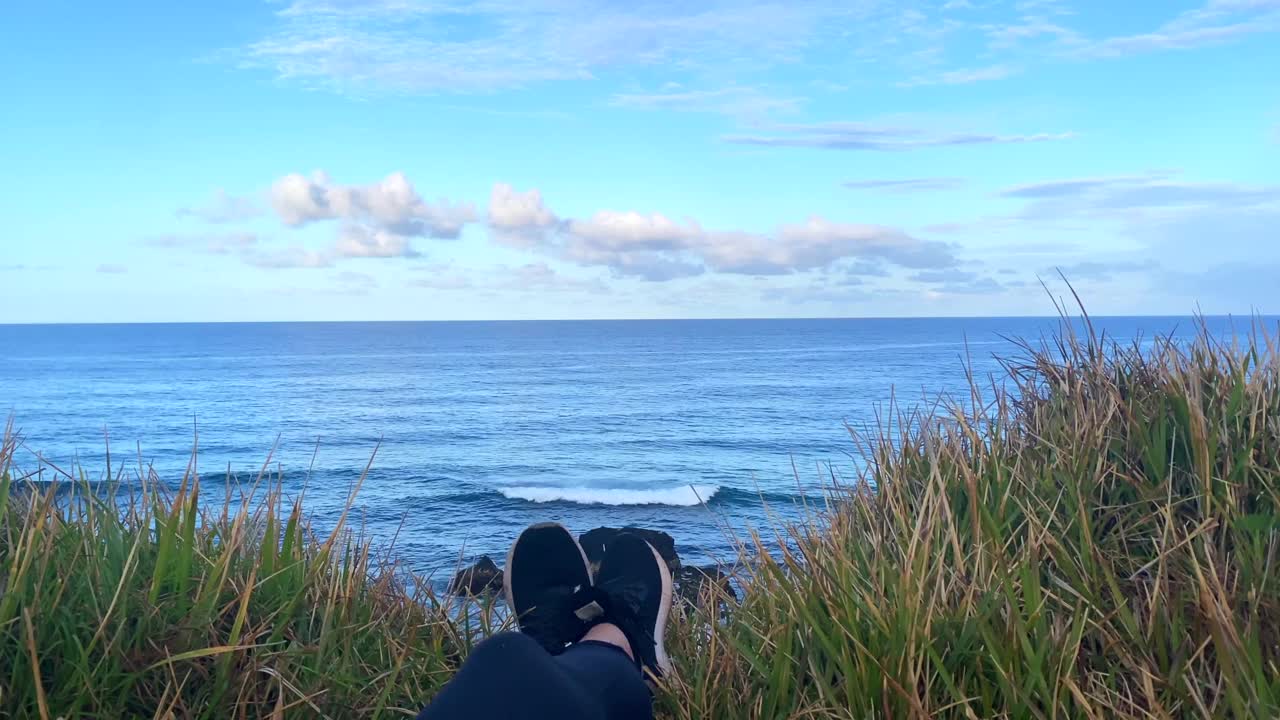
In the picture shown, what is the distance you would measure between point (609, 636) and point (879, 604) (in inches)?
38.7

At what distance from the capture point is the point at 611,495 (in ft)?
70.8

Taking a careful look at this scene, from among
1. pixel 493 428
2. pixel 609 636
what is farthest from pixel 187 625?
pixel 493 428

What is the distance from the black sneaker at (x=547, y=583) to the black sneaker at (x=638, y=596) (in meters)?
0.13

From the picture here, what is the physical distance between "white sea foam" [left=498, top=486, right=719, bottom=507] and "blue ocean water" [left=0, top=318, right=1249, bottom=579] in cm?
11

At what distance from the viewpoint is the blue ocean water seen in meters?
18.4

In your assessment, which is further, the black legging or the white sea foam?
the white sea foam

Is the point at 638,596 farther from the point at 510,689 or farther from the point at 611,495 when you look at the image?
the point at 611,495

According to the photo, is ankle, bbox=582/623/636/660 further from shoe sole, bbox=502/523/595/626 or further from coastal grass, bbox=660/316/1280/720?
shoe sole, bbox=502/523/595/626

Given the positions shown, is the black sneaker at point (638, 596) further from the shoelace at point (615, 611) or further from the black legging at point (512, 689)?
the black legging at point (512, 689)

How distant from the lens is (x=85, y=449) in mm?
28609

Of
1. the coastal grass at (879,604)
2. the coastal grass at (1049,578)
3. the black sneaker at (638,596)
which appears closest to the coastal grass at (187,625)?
the coastal grass at (879,604)

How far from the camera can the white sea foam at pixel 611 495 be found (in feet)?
67.1

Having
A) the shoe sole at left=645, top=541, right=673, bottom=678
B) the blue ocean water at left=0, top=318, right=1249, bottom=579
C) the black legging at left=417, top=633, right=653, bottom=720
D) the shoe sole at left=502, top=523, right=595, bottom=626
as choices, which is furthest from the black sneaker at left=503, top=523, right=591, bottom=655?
the black legging at left=417, top=633, right=653, bottom=720

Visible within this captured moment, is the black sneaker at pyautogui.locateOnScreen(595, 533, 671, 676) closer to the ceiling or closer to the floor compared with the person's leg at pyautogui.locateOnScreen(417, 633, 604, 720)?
closer to the floor
